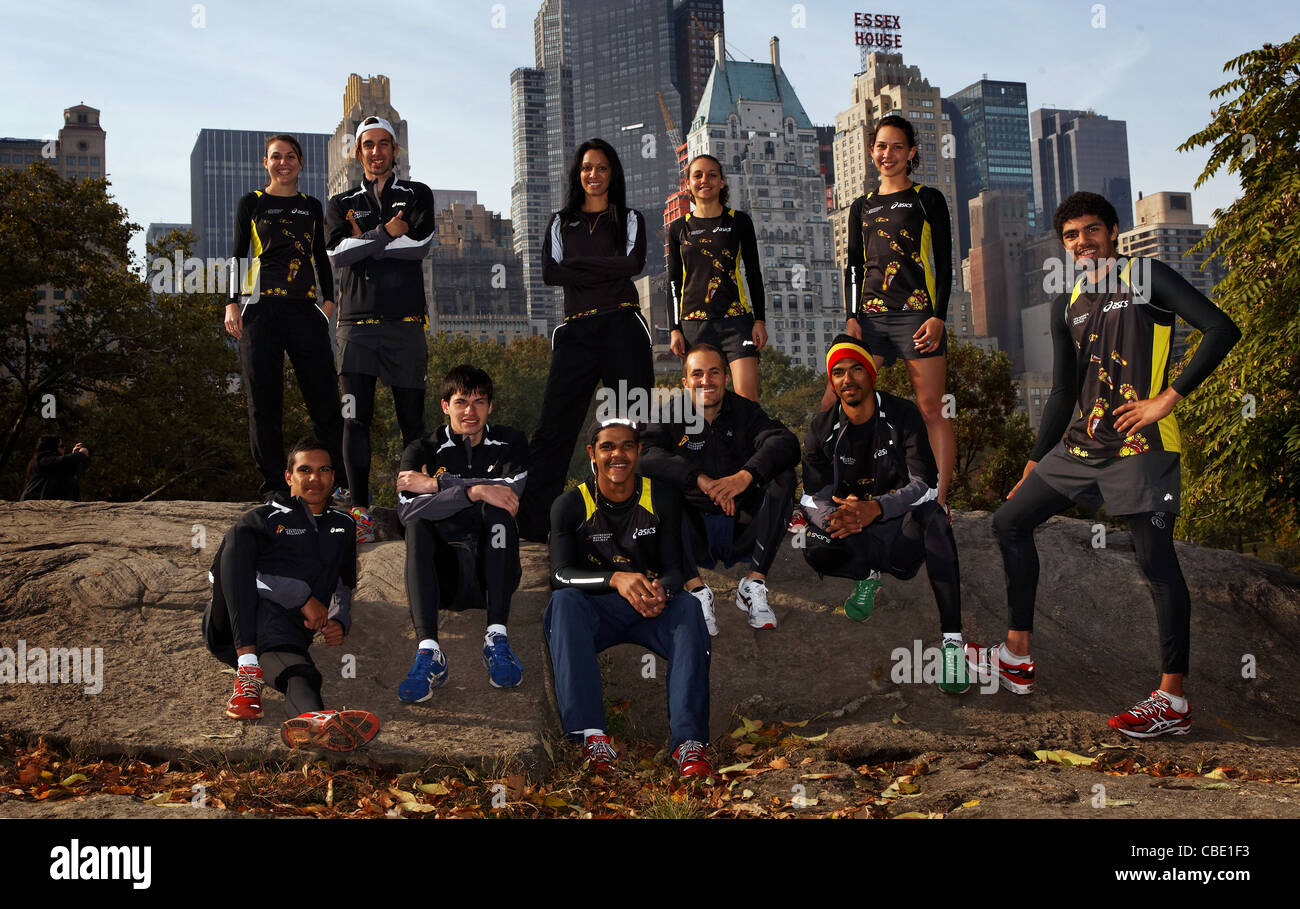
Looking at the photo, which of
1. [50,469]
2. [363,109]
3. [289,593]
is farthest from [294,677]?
[363,109]

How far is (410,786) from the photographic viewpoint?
5578 millimetres

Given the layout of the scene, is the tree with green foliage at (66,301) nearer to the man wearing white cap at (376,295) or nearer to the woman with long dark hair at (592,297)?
the man wearing white cap at (376,295)

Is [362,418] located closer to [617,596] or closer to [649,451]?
[649,451]

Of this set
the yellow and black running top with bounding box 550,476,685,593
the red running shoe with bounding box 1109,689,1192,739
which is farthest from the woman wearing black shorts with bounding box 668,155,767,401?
the red running shoe with bounding box 1109,689,1192,739

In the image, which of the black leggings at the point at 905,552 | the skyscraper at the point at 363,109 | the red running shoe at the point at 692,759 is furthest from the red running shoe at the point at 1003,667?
the skyscraper at the point at 363,109

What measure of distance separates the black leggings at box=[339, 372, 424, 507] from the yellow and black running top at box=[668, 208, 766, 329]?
2.22m

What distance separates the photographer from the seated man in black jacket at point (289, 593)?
6035mm

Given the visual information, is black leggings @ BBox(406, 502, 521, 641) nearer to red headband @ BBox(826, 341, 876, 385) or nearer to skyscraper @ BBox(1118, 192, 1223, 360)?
red headband @ BBox(826, 341, 876, 385)

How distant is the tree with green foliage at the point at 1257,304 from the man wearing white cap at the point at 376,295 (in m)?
11.0

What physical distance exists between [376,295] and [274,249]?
0.98 metres

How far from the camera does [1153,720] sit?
6.30 meters
